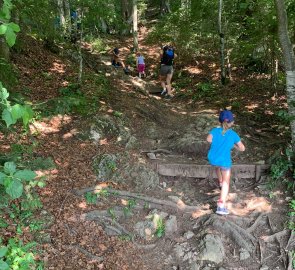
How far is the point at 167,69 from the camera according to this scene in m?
13.0

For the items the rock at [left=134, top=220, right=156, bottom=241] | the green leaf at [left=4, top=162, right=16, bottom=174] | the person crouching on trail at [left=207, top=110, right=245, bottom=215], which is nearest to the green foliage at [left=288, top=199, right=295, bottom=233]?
the person crouching on trail at [left=207, top=110, right=245, bottom=215]

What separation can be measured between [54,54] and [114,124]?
5.75 m

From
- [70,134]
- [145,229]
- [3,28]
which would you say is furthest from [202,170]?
[3,28]

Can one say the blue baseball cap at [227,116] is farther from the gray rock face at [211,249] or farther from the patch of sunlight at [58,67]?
the patch of sunlight at [58,67]

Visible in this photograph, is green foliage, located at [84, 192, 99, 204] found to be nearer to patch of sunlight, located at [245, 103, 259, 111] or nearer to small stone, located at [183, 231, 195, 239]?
small stone, located at [183, 231, 195, 239]

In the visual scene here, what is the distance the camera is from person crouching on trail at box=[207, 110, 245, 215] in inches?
237

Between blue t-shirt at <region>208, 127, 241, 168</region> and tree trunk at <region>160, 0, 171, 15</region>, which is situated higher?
tree trunk at <region>160, 0, 171, 15</region>

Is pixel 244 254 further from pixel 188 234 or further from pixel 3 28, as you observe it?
pixel 3 28

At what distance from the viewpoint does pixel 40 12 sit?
7.95m

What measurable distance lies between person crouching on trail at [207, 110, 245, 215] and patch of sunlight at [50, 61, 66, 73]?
712 cm

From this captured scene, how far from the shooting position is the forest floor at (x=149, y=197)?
555 centimetres

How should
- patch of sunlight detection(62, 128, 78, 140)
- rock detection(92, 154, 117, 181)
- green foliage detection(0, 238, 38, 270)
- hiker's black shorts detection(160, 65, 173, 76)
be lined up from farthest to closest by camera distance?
1. hiker's black shorts detection(160, 65, 173, 76)
2. patch of sunlight detection(62, 128, 78, 140)
3. rock detection(92, 154, 117, 181)
4. green foliage detection(0, 238, 38, 270)

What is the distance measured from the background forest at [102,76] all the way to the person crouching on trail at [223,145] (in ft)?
4.46

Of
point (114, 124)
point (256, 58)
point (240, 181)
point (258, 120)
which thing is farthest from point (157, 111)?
point (256, 58)
